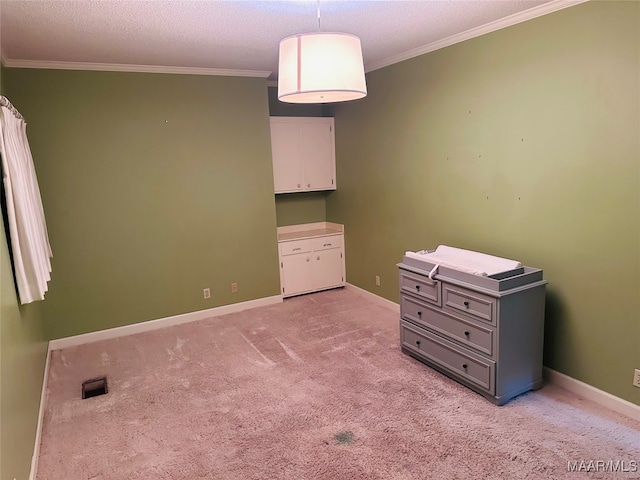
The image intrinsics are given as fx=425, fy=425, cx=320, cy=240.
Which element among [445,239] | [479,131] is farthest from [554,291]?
[479,131]

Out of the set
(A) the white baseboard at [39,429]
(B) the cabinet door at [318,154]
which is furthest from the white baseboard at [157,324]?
(B) the cabinet door at [318,154]

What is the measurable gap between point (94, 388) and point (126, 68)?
9.01 ft

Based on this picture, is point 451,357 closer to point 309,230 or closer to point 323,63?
point 323,63

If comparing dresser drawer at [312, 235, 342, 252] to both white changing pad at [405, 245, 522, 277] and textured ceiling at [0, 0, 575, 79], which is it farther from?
textured ceiling at [0, 0, 575, 79]

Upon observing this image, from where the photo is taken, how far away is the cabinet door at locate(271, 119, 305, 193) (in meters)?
4.83

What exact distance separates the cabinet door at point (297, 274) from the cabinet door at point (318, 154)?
0.86 meters

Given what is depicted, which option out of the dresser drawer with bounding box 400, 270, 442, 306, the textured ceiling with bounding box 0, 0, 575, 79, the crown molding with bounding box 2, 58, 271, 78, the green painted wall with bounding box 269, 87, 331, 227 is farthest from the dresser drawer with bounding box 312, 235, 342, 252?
the textured ceiling with bounding box 0, 0, 575, 79

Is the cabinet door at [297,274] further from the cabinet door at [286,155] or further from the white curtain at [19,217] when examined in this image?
the white curtain at [19,217]

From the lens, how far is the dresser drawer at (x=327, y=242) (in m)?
5.06

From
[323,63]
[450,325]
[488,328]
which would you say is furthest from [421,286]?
[323,63]

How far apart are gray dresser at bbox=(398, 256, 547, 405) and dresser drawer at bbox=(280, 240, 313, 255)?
6.71 feet

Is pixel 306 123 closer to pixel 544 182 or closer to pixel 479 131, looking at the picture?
pixel 479 131

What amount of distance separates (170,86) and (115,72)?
1.57 ft

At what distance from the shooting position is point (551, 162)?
280 cm
